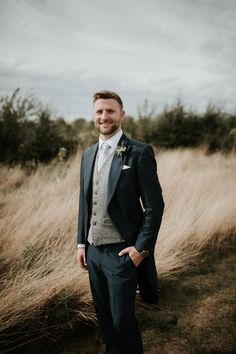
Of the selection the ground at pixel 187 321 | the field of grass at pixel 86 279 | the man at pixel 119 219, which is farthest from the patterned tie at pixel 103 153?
the ground at pixel 187 321

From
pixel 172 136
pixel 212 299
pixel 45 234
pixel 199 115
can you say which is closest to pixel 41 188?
pixel 45 234

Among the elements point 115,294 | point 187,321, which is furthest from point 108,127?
point 187,321

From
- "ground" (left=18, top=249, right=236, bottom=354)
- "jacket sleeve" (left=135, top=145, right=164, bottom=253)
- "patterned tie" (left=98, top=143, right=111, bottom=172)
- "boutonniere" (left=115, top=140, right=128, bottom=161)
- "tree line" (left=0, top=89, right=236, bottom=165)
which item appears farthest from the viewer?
"tree line" (left=0, top=89, right=236, bottom=165)

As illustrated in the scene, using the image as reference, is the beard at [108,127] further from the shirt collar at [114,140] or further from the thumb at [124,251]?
the thumb at [124,251]

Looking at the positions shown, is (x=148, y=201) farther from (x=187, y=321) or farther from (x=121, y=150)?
(x=187, y=321)

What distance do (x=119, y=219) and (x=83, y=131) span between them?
34.9 ft

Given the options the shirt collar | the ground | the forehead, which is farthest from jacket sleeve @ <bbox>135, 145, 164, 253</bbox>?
the ground

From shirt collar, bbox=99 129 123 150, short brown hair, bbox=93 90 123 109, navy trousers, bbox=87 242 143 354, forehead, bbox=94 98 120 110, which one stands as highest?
short brown hair, bbox=93 90 123 109

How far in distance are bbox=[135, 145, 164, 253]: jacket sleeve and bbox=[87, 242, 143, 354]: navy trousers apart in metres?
0.18

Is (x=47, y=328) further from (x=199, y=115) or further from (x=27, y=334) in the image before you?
(x=199, y=115)

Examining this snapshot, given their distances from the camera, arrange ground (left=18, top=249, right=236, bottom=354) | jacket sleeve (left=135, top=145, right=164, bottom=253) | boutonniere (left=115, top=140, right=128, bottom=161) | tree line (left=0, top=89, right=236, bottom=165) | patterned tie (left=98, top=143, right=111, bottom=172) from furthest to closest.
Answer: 1. tree line (left=0, top=89, right=236, bottom=165)
2. ground (left=18, top=249, right=236, bottom=354)
3. patterned tie (left=98, top=143, right=111, bottom=172)
4. boutonniere (left=115, top=140, right=128, bottom=161)
5. jacket sleeve (left=135, top=145, right=164, bottom=253)

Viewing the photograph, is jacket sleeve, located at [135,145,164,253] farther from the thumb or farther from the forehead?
the forehead

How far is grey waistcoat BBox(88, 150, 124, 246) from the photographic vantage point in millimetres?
1949

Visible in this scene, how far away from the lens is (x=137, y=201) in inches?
76.5
